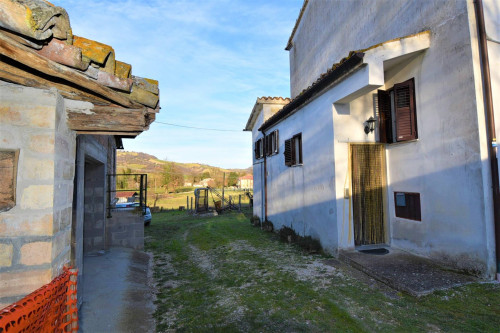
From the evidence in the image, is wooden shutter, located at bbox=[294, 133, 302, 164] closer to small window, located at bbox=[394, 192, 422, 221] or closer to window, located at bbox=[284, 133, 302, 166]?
window, located at bbox=[284, 133, 302, 166]

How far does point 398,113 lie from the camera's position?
20.7 ft

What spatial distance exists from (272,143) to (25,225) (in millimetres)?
9898

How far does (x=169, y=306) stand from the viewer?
465 cm

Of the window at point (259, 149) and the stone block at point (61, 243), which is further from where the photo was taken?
the window at point (259, 149)

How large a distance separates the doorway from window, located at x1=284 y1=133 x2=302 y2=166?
7.83 ft

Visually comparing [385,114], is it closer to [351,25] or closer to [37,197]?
[351,25]

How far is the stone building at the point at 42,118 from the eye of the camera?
214cm

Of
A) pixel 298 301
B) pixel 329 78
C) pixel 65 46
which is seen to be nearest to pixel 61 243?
pixel 65 46

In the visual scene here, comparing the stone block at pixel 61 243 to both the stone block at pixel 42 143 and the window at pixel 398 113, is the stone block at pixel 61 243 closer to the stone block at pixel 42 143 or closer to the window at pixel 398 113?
the stone block at pixel 42 143

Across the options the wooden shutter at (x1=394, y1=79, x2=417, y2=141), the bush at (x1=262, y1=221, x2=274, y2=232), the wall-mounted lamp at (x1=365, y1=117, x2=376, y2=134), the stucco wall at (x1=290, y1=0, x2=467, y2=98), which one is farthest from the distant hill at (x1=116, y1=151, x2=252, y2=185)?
the wooden shutter at (x1=394, y1=79, x2=417, y2=141)

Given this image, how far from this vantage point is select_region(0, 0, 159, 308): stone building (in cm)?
214

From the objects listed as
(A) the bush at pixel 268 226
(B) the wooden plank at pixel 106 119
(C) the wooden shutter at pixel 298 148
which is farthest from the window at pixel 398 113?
(A) the bush at pixel 268 226

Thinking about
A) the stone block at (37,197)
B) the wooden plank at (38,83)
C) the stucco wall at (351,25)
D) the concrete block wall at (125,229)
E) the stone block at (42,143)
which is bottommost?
the concrete block wall at (125,229)

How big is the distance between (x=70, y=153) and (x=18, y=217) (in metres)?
0.86
